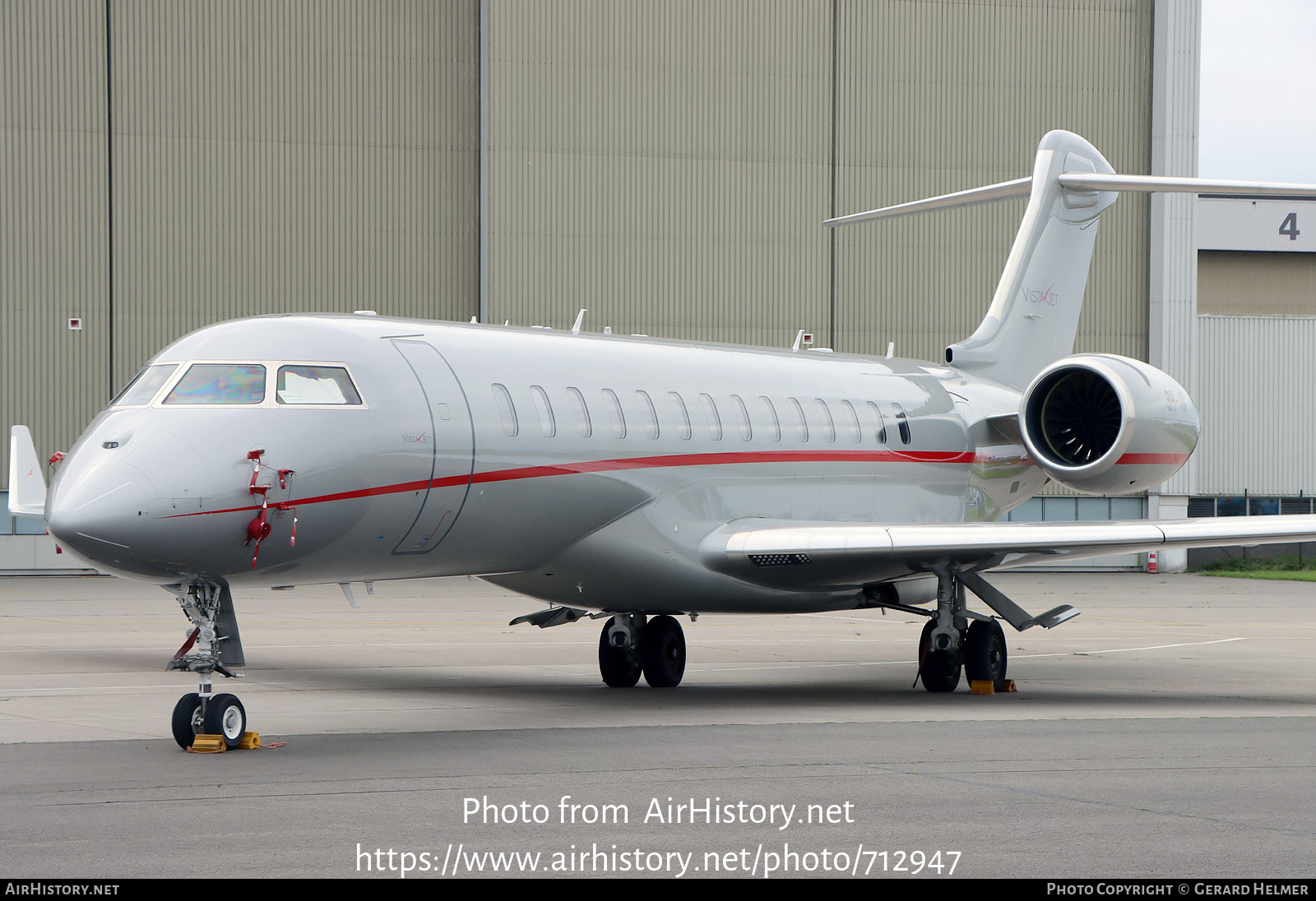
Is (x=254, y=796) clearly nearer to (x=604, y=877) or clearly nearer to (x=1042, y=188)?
(x=604, y=877)

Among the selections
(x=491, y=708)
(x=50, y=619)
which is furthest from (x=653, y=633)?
(x=50, y=619)

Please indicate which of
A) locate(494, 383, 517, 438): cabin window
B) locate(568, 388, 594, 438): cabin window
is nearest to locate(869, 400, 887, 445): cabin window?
locate(568, 388, 594, 438): cabin window

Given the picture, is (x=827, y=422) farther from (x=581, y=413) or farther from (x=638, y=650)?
(x=581, y=413)

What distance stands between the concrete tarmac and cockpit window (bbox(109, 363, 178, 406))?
8.14ft

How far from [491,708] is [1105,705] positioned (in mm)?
5677

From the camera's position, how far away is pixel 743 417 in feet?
52.7

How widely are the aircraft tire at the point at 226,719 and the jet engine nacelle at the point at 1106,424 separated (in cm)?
941

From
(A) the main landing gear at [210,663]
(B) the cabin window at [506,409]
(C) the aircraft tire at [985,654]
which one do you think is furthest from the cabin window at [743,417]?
(A) the main landing gear at [210,663]

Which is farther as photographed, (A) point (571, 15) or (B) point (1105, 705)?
(A) point (571, 15)

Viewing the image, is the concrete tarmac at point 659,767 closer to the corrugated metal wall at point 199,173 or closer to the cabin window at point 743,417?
the cabin window at point 743,417

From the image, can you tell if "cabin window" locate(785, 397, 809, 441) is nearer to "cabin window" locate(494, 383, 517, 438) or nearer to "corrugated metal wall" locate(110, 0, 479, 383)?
"cabin window" locate(494, 383, 517, 438)

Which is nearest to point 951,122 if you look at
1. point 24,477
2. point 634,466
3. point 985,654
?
point 985,654

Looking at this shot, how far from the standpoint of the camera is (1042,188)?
67.4 feet

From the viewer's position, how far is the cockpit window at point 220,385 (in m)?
11.8
